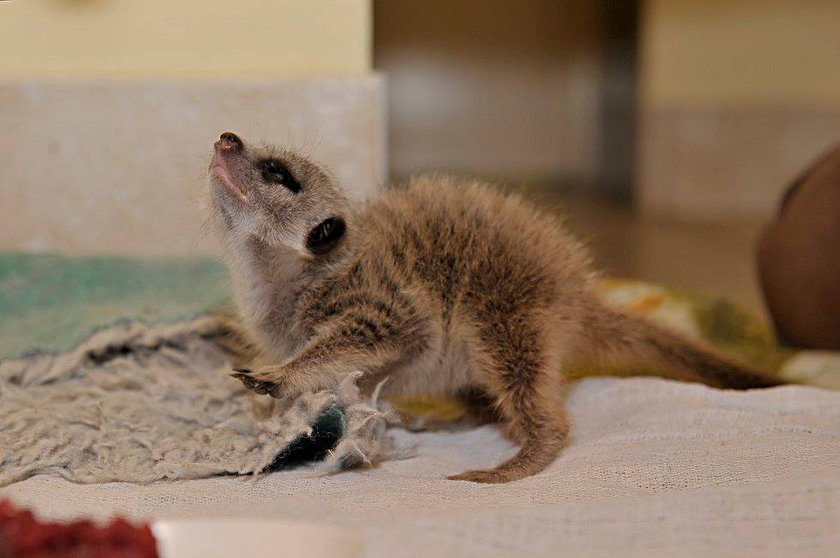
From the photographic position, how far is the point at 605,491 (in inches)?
36.8

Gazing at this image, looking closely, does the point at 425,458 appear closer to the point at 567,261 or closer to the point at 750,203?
the point at 567,261

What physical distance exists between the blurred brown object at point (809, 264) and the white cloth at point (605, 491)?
0.47 m

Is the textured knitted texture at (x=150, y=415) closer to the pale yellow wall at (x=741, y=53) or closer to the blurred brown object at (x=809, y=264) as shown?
the blurred brown object at (x=809, y=264)

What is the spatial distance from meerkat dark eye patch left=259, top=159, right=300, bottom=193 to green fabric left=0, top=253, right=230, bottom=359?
0.30 metres

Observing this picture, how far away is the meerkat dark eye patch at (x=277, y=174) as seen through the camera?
3.91 feet

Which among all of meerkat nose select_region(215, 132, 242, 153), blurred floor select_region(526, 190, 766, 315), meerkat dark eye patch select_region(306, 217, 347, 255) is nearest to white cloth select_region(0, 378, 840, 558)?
meerkat dark eye patch select_region(306, 217, 347, 255)

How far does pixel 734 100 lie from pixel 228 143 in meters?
3.32

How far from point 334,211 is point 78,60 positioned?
0.94 metres

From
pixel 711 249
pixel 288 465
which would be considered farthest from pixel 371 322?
pixel 711 249

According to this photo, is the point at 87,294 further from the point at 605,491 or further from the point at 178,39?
the point at 605,491

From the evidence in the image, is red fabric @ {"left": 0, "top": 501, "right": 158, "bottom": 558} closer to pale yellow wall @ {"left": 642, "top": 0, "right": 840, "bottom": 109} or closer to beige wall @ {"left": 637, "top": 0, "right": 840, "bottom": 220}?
beige wall @ {"left": 637, "top": 0, "right": 840, "bottom": 220}

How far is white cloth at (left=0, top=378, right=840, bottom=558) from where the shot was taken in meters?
0.77

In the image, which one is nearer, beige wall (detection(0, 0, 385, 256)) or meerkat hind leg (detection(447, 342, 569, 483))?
meerkat hind leg (detection(447, 342, 569, 483))

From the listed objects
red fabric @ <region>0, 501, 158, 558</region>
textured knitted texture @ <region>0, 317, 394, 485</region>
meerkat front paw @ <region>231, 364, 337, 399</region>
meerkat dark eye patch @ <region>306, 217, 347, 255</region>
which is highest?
meerkat dark eye patch @ <region>306, 217, 347, 255</region>
